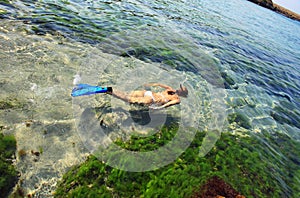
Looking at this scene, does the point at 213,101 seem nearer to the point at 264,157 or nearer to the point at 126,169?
the point at 264,157

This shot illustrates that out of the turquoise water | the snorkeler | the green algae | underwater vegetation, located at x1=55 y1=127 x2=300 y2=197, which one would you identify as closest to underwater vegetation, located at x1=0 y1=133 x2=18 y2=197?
the turquoise water

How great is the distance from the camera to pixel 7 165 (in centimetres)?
593

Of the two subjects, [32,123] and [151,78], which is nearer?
[32,123]

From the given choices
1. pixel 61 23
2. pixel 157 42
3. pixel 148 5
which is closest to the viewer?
pixel 61 23

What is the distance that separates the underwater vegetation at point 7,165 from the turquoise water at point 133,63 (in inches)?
34.4

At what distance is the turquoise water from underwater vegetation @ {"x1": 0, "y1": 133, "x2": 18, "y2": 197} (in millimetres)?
874

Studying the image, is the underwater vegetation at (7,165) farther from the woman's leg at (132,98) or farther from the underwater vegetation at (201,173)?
the woman's leg at (132,98)

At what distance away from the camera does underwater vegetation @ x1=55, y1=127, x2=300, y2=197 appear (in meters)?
6.39

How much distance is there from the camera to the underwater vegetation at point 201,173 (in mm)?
6387

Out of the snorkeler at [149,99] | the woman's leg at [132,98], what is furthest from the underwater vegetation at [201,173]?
the woman's leg at [132,98]

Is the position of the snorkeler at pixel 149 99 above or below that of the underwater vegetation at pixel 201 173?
above

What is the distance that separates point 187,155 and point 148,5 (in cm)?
2302

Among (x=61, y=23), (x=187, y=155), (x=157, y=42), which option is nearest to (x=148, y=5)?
(x=157, y=42)

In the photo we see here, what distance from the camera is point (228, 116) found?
1099 cm
